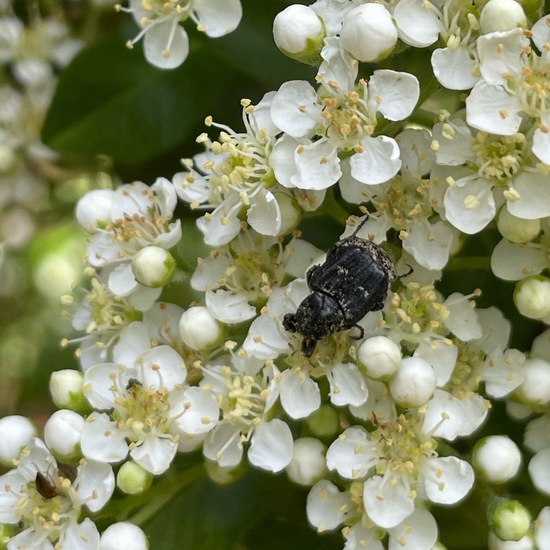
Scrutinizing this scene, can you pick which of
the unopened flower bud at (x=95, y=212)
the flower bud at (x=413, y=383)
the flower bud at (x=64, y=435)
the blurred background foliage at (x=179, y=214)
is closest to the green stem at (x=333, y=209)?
the blurred background foliage at (x=179, y=214)

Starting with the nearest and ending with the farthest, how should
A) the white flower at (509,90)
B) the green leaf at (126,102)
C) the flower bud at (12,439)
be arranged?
the white flower at (509,90), the flower bud at (12,439), the green leaf at (126,102)

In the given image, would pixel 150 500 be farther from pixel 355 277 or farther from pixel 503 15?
pixel 503 15

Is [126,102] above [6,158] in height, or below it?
above

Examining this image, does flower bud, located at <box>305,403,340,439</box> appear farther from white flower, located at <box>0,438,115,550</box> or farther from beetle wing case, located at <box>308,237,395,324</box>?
white flower, located at <box>0,438,115,550</box>

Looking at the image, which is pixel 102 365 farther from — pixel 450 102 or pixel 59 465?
pixel 450 102

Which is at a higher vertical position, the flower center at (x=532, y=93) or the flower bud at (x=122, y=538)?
the flower center at (x=532, y=93)

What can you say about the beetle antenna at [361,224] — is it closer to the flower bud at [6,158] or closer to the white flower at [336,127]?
the white flower at [336,127]

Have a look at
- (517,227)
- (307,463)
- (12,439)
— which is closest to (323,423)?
(307,463)
